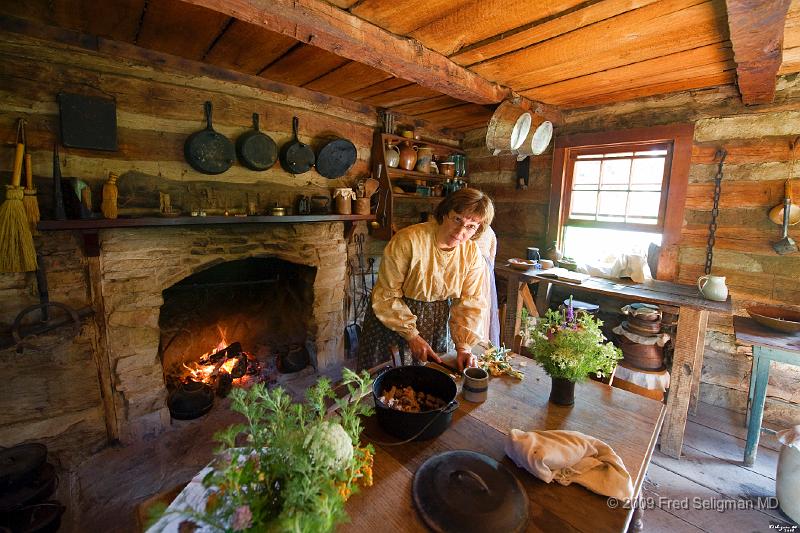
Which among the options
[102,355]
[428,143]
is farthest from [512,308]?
[102,355]

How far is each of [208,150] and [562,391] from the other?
2503 mm

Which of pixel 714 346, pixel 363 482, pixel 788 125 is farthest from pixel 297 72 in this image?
pixel 714 346

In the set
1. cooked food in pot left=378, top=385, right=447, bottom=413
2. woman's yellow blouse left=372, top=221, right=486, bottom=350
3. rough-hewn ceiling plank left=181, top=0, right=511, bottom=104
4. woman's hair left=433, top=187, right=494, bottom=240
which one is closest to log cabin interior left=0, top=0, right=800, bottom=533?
rough-hewn ceiling plank left=181, top=0, right=511, bottom=104

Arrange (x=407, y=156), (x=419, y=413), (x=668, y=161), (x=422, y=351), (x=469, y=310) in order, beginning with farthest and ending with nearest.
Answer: (x=407, y=156) < (x=668, y=161) < (x=469, y=310) < (x=422, y=351) < (x=419, y=413)

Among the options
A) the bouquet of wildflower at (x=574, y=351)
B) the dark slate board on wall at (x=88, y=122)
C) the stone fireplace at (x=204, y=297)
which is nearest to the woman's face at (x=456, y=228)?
the bouquet of wildflower at (x=574, y=351)

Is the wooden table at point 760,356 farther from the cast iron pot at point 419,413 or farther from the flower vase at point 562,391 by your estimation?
the cast iron pot at point 419,413

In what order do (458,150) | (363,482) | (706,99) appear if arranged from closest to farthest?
1. (363,482)
2. (706,99)
3. (458,150)

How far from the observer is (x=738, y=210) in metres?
2.66

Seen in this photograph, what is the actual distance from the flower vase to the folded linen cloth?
28cm

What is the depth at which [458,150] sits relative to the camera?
13.6 ft

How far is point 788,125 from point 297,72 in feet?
11.1

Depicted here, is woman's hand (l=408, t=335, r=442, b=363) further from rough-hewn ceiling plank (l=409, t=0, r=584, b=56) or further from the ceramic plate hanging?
the ceramic plate hanging

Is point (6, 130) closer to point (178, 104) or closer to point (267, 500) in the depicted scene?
point (178, 104)

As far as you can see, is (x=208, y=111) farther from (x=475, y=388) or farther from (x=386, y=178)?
(x=475, y=388)
